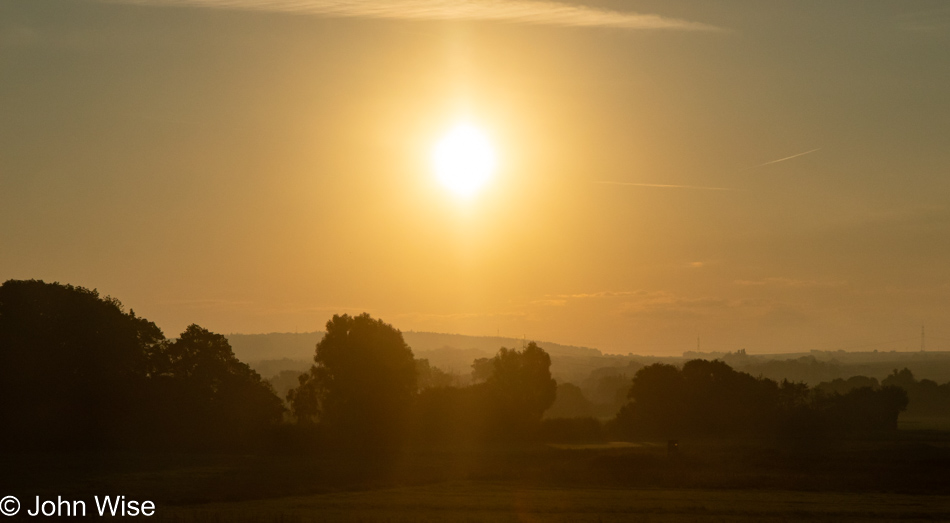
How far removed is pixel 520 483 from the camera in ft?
226

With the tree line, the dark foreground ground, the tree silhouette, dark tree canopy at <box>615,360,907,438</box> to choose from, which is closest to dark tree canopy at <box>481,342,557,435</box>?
the tree line

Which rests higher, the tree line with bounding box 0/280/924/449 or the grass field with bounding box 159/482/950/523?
the tree line with bounding box 0/280/924/449

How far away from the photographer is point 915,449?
308 feet

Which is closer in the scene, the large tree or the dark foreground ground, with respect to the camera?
the dark foreground ground

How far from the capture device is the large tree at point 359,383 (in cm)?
10281

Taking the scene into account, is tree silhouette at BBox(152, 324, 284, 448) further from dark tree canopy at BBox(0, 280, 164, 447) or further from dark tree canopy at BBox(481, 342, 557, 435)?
dark tree canopy at BBox(481, 342, 557, 435)

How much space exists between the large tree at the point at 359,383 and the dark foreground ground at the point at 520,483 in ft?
23.8

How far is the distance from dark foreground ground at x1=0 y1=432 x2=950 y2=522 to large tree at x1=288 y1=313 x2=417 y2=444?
7248 mm

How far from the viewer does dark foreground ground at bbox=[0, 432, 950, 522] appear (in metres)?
53.4

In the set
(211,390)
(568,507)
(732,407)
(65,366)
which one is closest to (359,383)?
(211,390)

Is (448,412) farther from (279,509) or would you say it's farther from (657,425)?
(279,509)

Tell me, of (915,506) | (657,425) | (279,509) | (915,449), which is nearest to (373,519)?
(279,509)

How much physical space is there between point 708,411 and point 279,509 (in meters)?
78.1

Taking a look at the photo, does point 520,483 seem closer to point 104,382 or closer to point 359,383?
point 359,383
